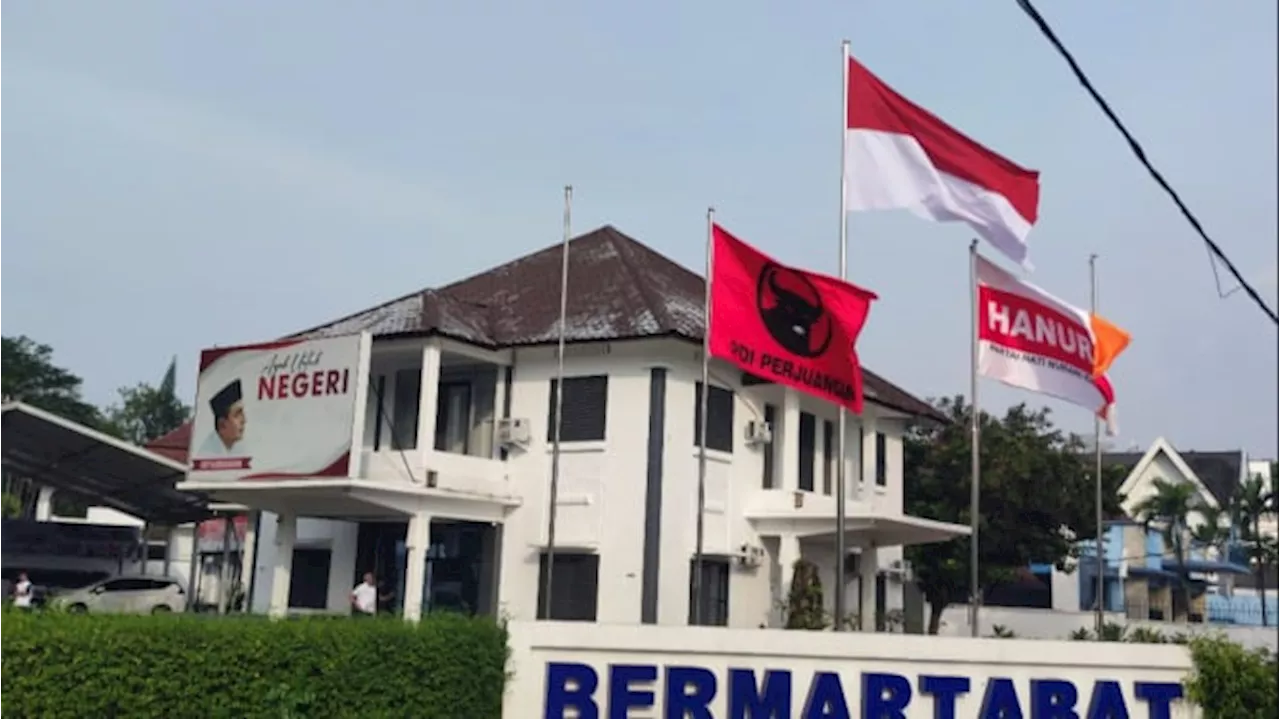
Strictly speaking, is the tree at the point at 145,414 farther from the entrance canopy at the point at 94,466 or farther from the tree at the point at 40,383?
the entrance canopy at the point at 94,466

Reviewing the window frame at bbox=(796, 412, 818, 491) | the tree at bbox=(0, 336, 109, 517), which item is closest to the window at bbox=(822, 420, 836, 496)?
the window frame at bbox=(796, 412, 818, 491)

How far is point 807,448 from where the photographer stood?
84.7 ft

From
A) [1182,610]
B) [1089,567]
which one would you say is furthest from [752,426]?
[1182,610]

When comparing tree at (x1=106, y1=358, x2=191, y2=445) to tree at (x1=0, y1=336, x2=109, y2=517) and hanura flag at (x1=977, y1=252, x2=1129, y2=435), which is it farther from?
hanura flag at (x1=977, y1=252, x2=1129, y2=435)

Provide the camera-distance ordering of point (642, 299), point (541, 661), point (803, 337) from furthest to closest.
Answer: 1. point (642, 299)
2. point (803, 337)
3. point (541, 661)

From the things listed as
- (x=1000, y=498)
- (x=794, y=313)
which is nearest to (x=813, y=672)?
(x=794, y=313)

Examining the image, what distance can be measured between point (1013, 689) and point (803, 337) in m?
4.48

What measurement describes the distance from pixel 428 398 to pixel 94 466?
33.5ft

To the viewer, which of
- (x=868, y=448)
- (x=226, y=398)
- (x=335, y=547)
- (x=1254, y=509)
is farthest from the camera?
(x=1254, y=509)

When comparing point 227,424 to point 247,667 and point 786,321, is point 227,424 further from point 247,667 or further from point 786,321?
point 247,667

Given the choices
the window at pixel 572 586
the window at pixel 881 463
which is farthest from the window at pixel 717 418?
the window at pixel 881 463

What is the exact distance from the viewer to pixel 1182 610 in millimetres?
55500

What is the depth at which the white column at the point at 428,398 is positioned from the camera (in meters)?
21.6

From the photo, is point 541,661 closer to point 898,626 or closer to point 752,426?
point 752,426
